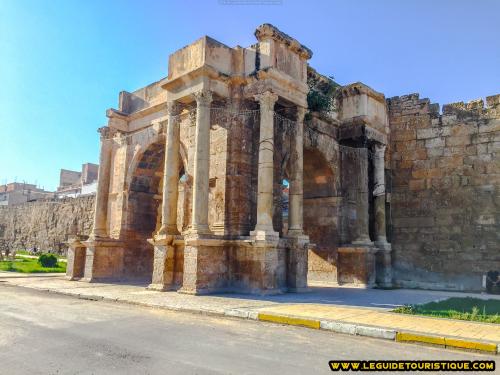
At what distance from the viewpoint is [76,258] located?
1492cm

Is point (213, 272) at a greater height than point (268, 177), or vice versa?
point (268, 177)

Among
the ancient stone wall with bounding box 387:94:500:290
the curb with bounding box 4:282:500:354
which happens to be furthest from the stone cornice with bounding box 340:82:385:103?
the curb with bounding box 4:282:500:354

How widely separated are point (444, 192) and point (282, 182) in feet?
19.4

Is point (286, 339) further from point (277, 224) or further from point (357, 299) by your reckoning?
point (277, 224)

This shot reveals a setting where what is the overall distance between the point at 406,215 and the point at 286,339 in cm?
1072

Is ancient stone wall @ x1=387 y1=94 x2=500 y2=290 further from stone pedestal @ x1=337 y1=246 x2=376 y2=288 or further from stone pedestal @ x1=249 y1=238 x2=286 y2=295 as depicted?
stone pedestal @ x1=249 y1=238 x2=286 y2=295

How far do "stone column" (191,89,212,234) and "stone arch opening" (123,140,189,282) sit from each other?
12.9ft

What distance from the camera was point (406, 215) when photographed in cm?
1496

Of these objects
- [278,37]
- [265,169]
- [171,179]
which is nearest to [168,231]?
[171,179]

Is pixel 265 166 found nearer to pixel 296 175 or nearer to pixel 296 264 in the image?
pixel 296 175

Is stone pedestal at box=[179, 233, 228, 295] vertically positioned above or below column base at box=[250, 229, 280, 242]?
below

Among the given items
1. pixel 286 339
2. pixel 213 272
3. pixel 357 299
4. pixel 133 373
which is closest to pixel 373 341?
pixel 286 339

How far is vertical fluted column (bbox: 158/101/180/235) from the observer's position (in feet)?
38.4

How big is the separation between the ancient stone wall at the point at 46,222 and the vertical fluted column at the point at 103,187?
1204cm
